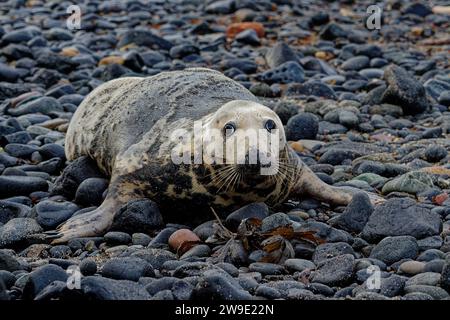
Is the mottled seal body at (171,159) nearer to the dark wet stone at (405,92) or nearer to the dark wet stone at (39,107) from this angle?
the dark wet stone at (39,107)

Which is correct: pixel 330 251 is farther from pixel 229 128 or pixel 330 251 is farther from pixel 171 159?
pixel 171 159

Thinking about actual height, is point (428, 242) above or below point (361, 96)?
above

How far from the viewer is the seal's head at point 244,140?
17.9 feet

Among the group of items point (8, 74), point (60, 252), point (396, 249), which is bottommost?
point (8, 74)

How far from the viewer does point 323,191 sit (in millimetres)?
6371

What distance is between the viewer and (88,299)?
427cm

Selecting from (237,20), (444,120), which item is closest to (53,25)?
(237,20)

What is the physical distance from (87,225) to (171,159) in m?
0.72

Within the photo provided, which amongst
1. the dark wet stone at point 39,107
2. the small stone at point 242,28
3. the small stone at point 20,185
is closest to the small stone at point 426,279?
the small stone at point 20,185

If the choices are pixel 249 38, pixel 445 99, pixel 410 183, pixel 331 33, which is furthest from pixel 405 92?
pixel 331 33

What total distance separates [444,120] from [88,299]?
18.3 feet

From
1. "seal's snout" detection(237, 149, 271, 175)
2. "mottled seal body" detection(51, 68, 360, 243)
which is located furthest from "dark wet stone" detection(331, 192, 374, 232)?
"seal's snout" detection(237, 149, 271, 175)

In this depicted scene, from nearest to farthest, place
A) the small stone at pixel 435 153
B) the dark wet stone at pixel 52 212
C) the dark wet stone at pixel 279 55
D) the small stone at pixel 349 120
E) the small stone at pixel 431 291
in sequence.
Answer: the small stone at pixel 431 291, the dark wet stone at pixel 52 212, the small stone at pixel 435 153, the small stone at pixel 349 120, the dark wet stone at pixel 279 55
